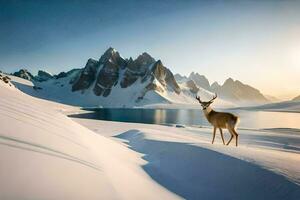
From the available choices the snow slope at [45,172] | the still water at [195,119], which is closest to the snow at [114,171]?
the snow slope at [45,172]

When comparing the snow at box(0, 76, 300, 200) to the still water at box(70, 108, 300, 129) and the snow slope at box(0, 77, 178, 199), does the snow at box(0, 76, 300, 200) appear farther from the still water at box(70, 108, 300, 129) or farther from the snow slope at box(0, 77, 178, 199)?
the still water at box(70, 108, 300, 129)

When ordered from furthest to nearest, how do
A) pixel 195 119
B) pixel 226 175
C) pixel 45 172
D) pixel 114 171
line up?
pixel 195 119
pixel 226 175
pixel 114 171
pixel 45 172

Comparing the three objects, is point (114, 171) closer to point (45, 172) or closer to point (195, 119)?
point (45, 172)

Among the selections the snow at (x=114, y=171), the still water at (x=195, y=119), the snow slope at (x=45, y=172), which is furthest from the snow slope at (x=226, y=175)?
the still water at (x=195, y=119)

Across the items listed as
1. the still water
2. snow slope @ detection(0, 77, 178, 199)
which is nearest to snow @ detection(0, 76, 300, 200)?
snow slope @ detection(0, 77, 178, 199)

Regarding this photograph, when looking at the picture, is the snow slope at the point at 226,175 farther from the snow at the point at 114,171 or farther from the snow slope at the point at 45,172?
the snow slope at the point at 45,172

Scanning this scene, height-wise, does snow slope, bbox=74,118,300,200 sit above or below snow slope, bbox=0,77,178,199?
below

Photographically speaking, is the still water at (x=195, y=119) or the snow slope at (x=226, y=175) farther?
the still water at (x=195, y=119)

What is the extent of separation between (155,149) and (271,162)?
535cm

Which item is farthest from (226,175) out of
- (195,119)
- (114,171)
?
(195,119)

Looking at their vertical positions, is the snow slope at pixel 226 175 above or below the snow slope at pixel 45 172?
below

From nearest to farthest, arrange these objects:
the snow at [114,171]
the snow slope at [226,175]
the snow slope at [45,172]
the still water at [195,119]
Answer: the snow slope at [45,172], the snow at [114,171], the snow slope at [226,175], the still water at [195,119]

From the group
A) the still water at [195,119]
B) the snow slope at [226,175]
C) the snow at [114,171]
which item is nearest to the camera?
the snow at [114,171]

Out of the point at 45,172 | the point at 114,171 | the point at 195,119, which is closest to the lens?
the point at 45,172
